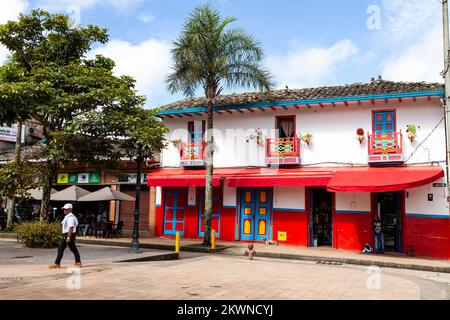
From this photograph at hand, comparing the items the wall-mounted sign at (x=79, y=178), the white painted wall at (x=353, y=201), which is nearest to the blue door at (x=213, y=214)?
A: the white painted wall at (x=353, y=201)

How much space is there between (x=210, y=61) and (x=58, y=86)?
5.66 m

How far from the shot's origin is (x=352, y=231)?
683 inches

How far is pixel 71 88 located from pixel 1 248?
572cm

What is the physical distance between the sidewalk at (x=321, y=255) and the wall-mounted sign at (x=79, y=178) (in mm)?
5005

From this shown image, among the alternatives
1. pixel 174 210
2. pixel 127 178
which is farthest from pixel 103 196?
pixel 174 210

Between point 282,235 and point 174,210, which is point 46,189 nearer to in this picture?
point 174,210

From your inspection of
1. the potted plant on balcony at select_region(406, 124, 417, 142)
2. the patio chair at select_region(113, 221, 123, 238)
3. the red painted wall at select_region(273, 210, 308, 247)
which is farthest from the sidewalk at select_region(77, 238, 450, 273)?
the potted plant on balcony at select_region(406, 124, 417, 142)

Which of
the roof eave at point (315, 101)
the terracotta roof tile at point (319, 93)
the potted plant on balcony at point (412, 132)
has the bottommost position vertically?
the potted plant on balcony at point (412, 132)

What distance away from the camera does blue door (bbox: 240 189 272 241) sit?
750 inches

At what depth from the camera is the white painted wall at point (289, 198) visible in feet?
60.2

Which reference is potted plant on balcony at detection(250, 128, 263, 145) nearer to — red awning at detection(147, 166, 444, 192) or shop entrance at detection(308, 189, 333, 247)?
red awning at detection(147, 166, 444, 192)

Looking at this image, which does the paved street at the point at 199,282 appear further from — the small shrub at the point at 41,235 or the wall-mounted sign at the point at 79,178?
the wall-mounted sign at the point at 79,178
